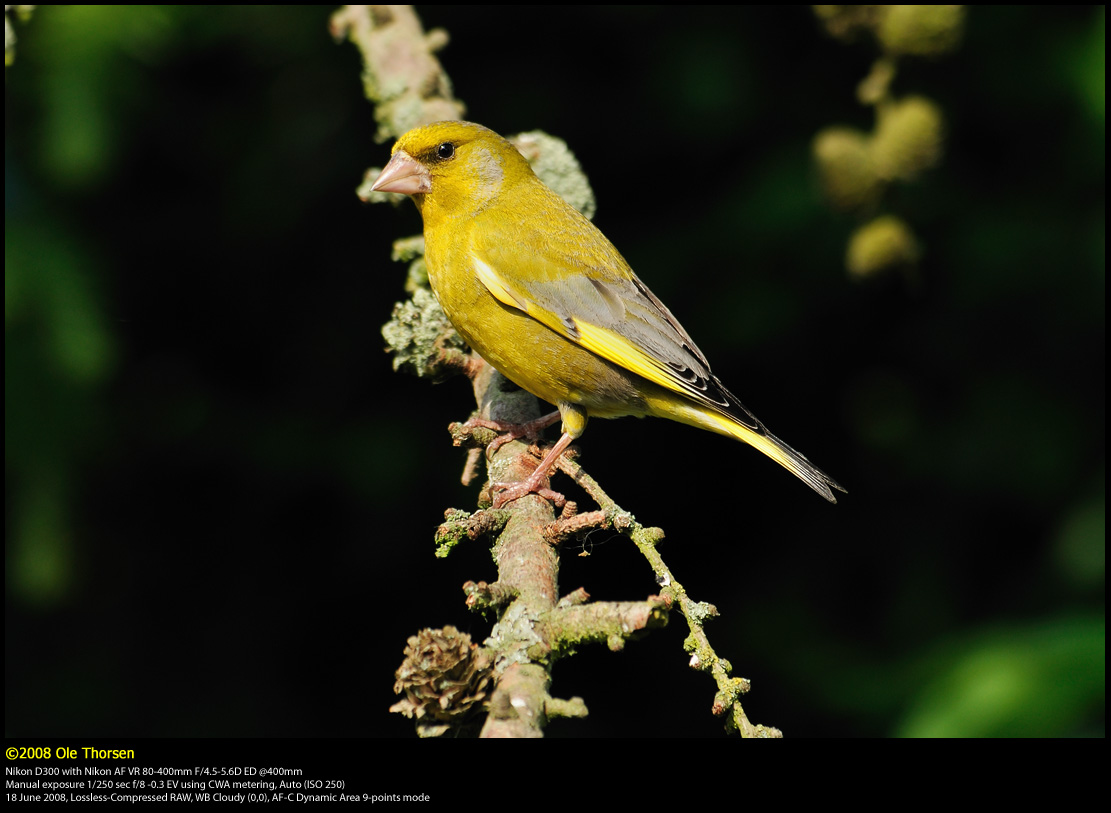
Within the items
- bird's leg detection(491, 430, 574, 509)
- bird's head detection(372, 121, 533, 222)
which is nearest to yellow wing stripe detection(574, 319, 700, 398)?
bird's leg detection(491, 430, 574, 509)

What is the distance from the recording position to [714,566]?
14.5 ft

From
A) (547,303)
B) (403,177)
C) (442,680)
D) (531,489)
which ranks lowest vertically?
(442,680)

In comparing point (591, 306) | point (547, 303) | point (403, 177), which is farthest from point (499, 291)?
point (403, 177)

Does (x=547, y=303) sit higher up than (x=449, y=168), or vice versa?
(x=449, y=168)

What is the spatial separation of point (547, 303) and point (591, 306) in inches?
5.4

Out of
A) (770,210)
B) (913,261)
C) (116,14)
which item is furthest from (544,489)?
(116,14)

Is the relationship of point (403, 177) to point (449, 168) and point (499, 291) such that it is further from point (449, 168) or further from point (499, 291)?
point (499, 291)

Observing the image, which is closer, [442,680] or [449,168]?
[442,680]

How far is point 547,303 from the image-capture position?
2.91m

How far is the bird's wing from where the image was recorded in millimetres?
2854

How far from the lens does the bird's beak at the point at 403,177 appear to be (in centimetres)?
304

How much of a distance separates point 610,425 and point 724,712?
3.09m

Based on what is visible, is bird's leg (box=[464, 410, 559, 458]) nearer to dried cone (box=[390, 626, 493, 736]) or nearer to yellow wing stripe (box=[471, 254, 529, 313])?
yellow wing stripe (box=[471, 254, 529, 313])

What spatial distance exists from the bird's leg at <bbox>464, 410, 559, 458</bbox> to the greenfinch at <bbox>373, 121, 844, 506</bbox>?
64mm
